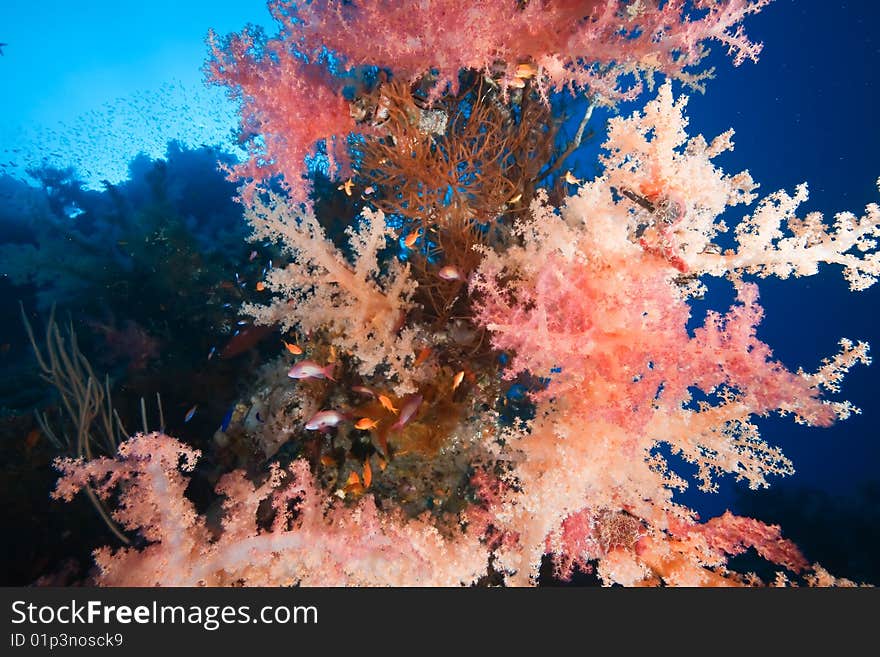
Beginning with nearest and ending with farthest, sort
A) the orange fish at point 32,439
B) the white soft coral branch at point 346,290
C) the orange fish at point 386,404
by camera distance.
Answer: the orange fish at point 386,404 < the white soft coral branch at point 346,290 < the orange fish at point 32,439

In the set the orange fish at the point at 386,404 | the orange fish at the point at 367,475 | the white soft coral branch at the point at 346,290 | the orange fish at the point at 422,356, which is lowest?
the orange fish at the point at 367,475

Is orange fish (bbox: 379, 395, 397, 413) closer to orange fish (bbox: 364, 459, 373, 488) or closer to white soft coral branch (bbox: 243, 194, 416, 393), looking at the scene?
white soft coral branch (bbox: 243, 194, 416, 393)

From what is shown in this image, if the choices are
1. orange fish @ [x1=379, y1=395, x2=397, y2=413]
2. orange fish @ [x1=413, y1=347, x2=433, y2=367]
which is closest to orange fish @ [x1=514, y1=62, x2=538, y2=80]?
orange fish @ [x1=413, y1=347, x2=433, y2=367]

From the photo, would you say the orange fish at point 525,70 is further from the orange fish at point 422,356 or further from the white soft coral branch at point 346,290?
the orange fish at point 422,356

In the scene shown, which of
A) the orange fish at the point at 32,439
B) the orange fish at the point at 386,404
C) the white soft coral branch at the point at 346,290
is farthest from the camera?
the orange fish at the point at 32,439

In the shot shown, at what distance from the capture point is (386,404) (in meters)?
3.16

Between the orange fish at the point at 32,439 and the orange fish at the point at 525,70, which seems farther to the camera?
the orange fish at the point at 32,439

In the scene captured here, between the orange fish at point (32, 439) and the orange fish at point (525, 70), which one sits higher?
the orange fish at point (525, 70)

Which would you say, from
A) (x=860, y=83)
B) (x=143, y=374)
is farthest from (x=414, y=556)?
(x=860, y=83)

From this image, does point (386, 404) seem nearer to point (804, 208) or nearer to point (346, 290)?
point (346, 290)

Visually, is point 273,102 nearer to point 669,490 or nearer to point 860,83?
point 669,490

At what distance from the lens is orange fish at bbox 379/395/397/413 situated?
3.13m

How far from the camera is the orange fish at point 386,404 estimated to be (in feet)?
10.3

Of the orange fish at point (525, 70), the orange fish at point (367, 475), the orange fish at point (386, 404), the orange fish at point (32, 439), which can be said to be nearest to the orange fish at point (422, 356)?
the orange fish at point (386, 404)
